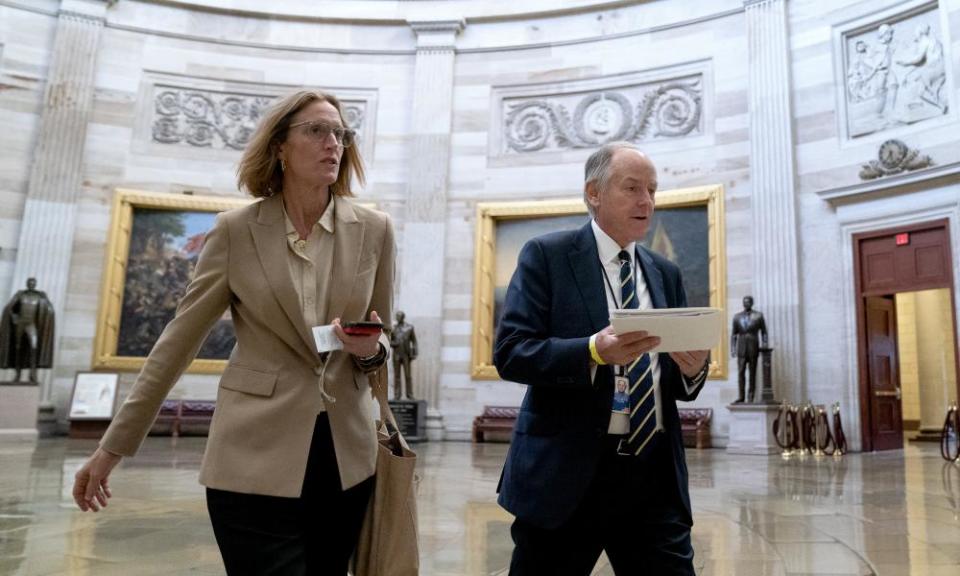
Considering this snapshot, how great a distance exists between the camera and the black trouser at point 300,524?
1.62m

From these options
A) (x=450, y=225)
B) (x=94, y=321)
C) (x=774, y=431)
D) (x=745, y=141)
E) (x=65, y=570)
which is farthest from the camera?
(x=450, y=225)

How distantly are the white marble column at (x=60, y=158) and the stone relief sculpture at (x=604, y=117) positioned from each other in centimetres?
940

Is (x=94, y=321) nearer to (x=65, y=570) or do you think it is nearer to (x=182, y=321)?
(x=65, y=570)

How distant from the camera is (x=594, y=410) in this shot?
1.93 meters

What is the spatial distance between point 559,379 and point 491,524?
133 inches

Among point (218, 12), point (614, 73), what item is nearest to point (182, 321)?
point (614, 73)

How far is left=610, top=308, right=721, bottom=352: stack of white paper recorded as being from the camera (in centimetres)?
167

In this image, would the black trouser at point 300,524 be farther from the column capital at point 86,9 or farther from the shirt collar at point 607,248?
the column capital at point 86,9

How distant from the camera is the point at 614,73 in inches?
631

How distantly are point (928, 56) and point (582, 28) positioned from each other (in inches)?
275

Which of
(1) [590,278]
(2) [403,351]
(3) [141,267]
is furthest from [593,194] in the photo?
(3) [141,267]

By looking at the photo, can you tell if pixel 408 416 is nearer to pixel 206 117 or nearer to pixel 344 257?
pixel 206 117

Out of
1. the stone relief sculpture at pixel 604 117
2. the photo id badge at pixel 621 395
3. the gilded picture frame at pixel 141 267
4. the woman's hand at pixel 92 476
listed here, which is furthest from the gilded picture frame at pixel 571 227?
the woman's hand at pixel 92 476

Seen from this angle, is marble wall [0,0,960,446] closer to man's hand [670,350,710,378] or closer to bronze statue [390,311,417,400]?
bronze statue [390,311,417,400]
